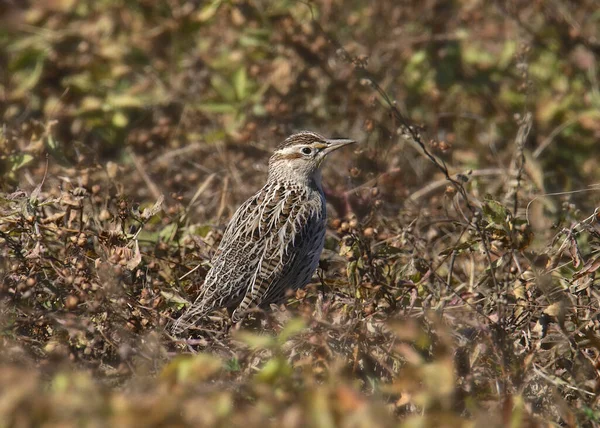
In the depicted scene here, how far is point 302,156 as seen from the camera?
6570 mm

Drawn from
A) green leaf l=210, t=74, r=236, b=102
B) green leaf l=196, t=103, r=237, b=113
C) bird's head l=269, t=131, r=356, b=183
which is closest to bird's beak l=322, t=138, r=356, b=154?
bird's head l=269, t=131, r=356, b=183

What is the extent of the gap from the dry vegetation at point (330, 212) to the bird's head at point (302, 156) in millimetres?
270

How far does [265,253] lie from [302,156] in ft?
2.94

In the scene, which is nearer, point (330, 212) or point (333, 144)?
Result: point (333, 144)

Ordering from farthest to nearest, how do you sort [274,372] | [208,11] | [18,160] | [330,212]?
1. [208,11]
2. [330,212]
3. [18,160]
4. [274,372]

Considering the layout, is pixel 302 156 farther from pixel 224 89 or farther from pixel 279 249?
pixel 224 89

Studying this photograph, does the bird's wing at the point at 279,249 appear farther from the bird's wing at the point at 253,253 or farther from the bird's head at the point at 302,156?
the bird's head at the point at 302,156

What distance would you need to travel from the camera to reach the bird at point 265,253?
229 inches

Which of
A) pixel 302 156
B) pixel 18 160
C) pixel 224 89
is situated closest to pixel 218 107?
pixel 224 89

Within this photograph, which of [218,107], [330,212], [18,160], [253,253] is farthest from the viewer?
[218,107]

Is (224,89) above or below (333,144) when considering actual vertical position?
above

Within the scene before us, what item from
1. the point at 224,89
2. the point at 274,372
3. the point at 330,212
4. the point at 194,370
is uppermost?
the point at 224,89

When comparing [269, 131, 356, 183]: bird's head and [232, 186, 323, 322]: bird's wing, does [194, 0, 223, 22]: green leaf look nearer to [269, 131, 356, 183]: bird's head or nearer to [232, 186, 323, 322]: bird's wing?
[269, 131, 356, 183]: bird's head

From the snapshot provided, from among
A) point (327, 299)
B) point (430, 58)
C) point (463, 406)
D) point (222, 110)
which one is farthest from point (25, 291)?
point (430, 58)
